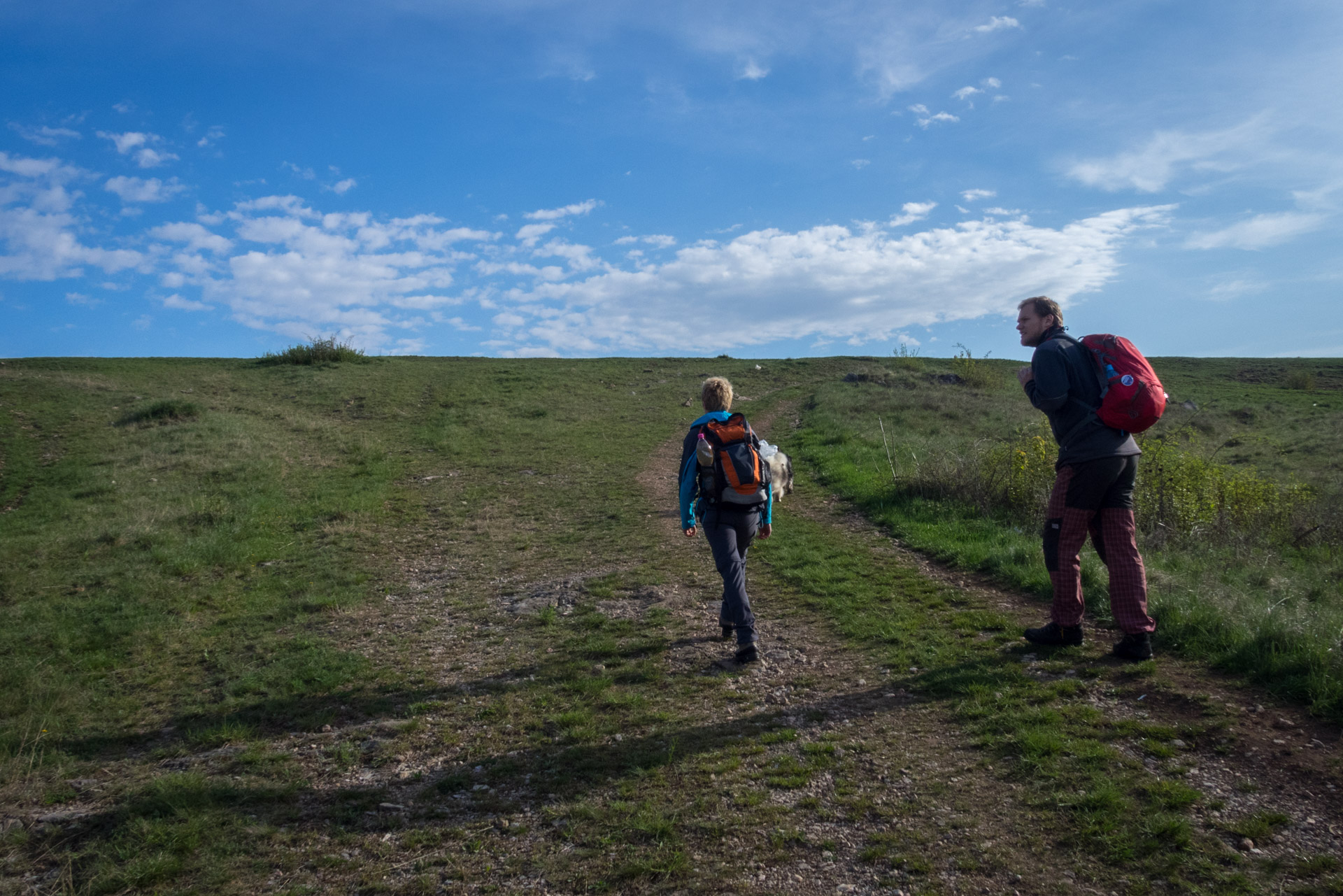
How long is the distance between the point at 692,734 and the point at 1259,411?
38618 mm

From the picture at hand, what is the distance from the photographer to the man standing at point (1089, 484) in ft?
16.9

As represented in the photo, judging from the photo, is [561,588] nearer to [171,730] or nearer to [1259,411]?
[171,730]

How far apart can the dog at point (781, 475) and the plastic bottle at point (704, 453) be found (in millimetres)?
7306

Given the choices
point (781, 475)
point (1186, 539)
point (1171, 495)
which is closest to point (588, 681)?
point (1186, 539)

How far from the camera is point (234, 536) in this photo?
1034 cm

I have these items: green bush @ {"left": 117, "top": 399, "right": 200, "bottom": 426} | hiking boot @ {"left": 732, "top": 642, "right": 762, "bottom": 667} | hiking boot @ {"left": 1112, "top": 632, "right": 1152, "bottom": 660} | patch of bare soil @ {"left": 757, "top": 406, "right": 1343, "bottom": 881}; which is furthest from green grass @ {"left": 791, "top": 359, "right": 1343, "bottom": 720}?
green bush @ {"left": 117, "top": 399, "right": 200, "bottom": 426}

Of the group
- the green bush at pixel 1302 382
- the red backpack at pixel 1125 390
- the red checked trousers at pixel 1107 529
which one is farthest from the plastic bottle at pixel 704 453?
the green bush at pixel 1302 382

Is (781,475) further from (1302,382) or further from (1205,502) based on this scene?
(1302,382)

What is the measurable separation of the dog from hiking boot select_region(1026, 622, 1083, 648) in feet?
23.8

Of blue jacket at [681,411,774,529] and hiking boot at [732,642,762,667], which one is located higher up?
blue jacket at [681,411,774,529]

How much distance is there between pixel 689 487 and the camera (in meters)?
5.79

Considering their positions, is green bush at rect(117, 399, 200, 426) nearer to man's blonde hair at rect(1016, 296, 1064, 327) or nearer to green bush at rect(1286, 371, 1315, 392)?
man's blonde hair at rect(1016, 296, 1064, 327)

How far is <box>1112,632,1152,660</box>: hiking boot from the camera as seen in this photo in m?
5.20

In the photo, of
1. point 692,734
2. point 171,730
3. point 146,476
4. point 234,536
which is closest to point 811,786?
point 692,734
